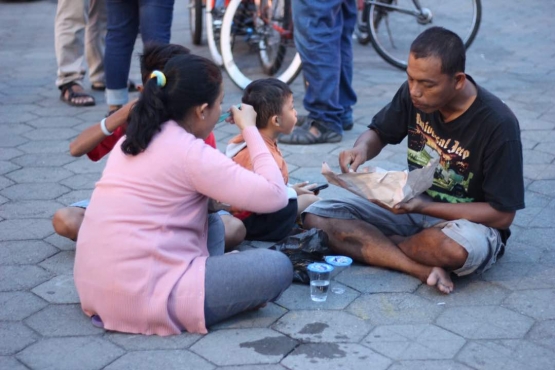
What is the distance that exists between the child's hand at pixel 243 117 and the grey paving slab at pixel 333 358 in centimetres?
84

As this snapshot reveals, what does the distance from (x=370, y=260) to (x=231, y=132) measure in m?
2.14

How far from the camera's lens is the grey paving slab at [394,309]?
10.5ft

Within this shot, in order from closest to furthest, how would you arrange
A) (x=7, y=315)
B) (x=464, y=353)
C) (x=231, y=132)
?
(x=464, y=353), (x=7, y=315), (x=231, y=132)

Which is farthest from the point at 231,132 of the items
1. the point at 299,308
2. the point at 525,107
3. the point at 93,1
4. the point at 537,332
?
the point at 537,332

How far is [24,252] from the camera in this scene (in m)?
3.78

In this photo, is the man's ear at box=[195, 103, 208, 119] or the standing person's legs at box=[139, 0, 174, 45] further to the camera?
the standing person's legs at box=[139, 0, 174, 45]

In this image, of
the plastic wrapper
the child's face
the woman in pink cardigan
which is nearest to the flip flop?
the child's face

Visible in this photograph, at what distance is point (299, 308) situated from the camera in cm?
329

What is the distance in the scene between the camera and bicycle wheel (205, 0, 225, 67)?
22.0 feet

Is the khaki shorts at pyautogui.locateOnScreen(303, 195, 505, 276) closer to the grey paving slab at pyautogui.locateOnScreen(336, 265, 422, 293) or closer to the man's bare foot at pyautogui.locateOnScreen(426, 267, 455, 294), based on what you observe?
the man's bare foot at pyautogui.locateOnScreen(426, 267, 455, 294)

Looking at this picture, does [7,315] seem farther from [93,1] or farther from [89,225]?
[93,1]

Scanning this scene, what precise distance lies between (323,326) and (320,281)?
0.94 ft

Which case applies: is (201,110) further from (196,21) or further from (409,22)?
(409,22)

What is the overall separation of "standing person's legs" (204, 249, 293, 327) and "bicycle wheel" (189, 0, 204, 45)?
15.7 feet
